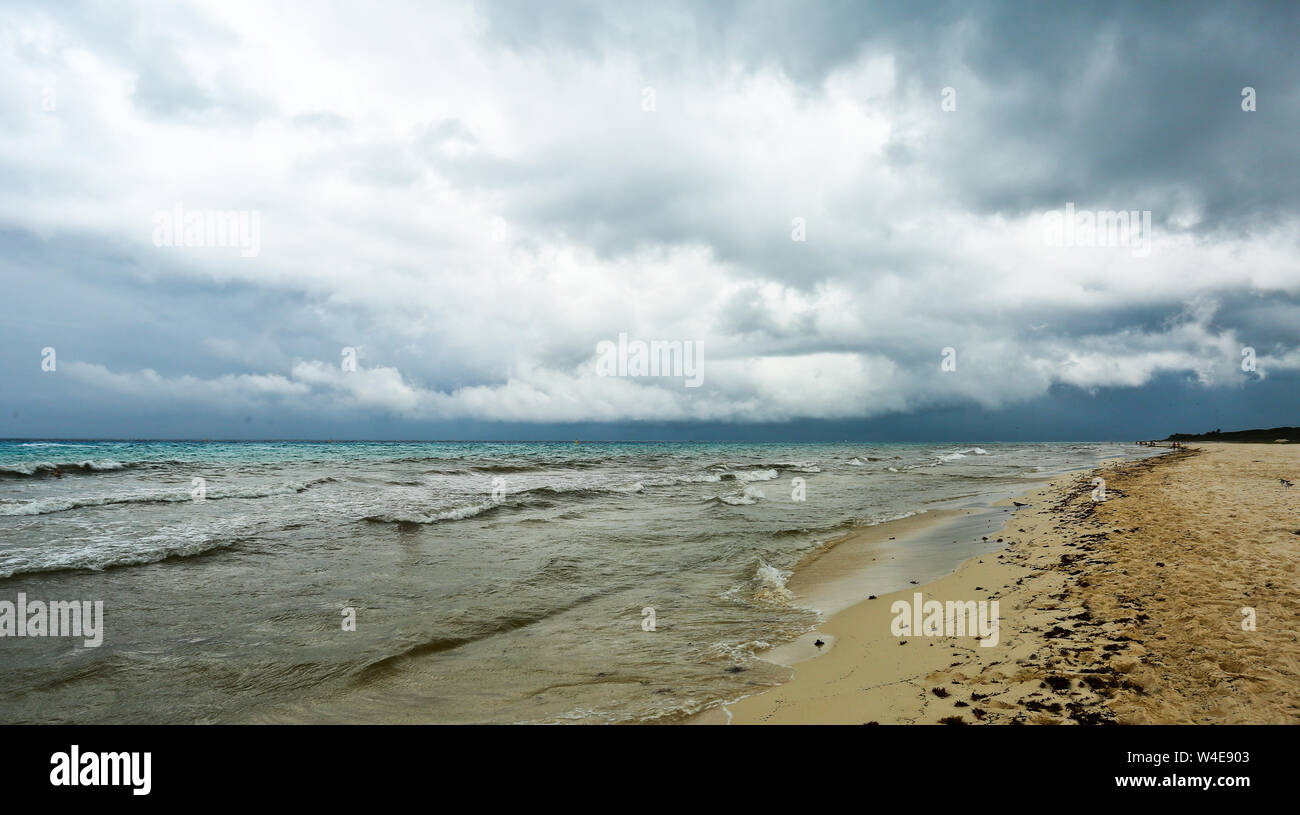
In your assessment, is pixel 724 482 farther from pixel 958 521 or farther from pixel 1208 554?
pixel 1208 554

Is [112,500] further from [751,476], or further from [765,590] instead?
[751,476]

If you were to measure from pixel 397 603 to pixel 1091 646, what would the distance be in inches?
464

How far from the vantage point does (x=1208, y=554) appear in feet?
33.3

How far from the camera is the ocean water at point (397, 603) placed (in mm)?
7078

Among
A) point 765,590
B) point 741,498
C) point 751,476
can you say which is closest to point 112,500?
point 765,590

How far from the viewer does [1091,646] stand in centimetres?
662

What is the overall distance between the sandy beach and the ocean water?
1.19m

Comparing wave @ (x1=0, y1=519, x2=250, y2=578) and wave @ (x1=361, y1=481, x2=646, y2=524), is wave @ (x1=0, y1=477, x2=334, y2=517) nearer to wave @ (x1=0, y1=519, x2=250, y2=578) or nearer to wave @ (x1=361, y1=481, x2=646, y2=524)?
wave @ (x1=0, y1=519, x2=250, y2=578)

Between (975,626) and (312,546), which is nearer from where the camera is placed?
(975,626)

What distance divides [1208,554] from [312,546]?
21.7 metres

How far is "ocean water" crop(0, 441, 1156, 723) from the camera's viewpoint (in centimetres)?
708

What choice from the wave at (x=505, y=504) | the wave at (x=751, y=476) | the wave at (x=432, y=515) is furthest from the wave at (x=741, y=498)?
→ the wave at (x=751, y=476)

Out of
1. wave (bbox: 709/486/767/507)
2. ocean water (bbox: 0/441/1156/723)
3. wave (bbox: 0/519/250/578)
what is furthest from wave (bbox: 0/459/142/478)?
wave (bbox: 709/486/767/507)
